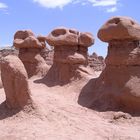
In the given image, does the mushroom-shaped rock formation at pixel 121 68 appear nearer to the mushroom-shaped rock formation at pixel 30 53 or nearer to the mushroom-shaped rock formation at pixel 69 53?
the mushroom-shaped rock formation at pixel 69 53

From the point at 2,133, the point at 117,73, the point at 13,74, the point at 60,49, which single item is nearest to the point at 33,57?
the point at 60,49

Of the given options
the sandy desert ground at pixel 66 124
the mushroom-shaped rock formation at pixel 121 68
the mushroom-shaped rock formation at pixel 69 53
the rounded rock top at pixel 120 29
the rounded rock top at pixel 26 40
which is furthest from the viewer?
the rounded rock top at pixel 26 40

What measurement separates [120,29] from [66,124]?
3885 mm

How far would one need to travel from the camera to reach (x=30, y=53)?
15.5 metres

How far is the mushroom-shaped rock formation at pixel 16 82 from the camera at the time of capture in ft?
25.0

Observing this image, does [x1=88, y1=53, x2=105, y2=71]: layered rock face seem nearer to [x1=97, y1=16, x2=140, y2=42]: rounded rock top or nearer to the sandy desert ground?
[x1=97, y1=16, x2=140, y2=42]: rounded rock top

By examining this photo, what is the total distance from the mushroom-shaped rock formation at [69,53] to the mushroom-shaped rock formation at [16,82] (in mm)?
4940

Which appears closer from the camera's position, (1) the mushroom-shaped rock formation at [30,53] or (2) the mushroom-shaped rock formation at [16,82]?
(2) the mushroom-shaped rock formation at [16,82]

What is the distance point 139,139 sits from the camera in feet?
23.1

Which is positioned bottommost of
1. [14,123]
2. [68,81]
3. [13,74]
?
[68,81]

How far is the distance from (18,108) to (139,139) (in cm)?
Answer: 284

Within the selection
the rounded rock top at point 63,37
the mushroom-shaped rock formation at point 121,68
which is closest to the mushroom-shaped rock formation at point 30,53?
the rounded rock top at point 63,37

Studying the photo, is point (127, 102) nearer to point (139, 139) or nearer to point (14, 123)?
point (139, 139)

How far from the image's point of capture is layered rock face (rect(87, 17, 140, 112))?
31.1ft
